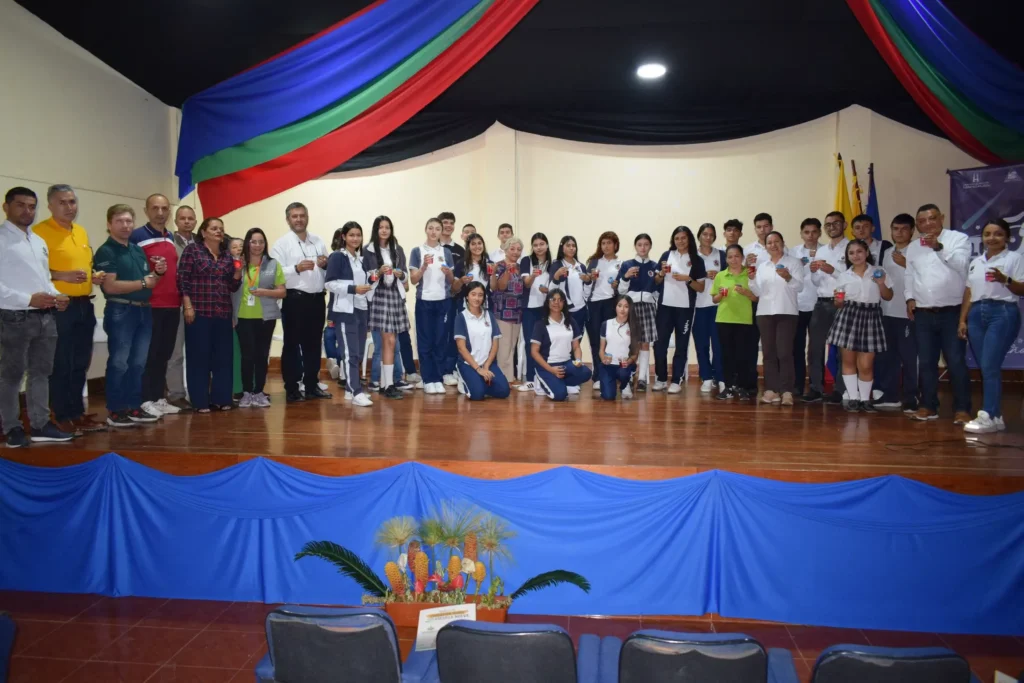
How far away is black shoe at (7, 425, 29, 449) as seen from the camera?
3805mm

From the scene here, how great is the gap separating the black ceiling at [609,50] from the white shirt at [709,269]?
167 centimetres

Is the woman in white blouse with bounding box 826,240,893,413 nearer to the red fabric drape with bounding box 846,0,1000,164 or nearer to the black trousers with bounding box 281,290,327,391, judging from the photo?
the red fabric drape with bounding box 846,0,1000,164

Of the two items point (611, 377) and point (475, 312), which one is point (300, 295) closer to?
point (475, 312)

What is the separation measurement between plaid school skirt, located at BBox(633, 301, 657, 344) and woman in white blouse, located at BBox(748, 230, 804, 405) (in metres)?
0.80

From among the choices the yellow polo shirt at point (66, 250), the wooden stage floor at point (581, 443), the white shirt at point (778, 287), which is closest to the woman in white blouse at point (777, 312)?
the white shirt at point (778, 287)

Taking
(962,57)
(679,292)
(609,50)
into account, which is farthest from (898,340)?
(609,50)

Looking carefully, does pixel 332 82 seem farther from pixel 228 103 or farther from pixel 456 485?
pixel 456 485

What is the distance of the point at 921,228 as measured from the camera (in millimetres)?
4559

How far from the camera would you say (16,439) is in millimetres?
3828

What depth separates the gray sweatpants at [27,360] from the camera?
3.72 meters

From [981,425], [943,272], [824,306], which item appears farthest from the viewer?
[824,306]

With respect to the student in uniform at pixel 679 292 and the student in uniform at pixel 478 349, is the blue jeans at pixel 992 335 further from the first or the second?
the student in uniform at pixel 478 349

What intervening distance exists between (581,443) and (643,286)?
2176mm

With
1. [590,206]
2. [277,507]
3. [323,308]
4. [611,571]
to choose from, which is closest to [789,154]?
[590,206]
